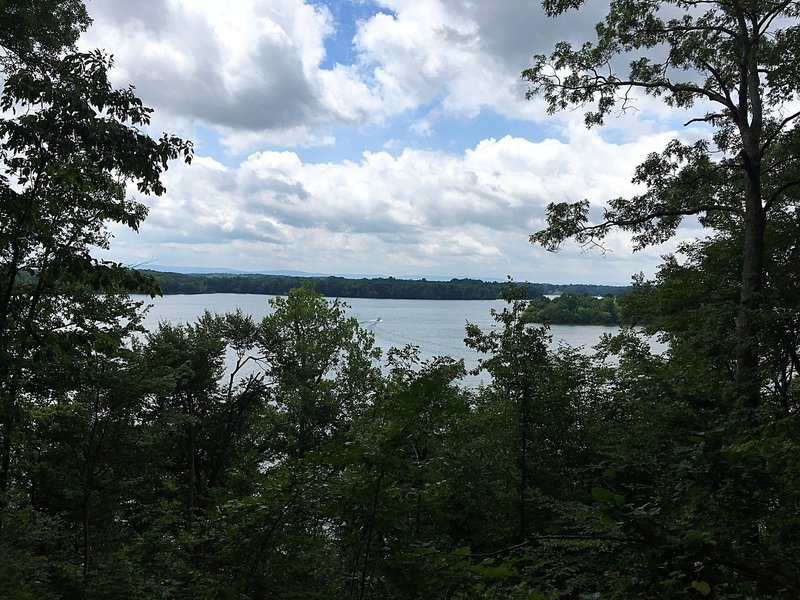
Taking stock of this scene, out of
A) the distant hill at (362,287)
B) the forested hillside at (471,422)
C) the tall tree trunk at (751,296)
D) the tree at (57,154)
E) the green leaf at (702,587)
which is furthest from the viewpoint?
the distant hill at (362,287)

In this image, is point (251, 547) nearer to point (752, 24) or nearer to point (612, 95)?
point (612, 95)

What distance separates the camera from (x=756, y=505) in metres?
2.51

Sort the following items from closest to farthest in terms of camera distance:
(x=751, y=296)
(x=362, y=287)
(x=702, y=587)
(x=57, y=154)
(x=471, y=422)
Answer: (x=702, y=587)
(x=57, y=154)
(x=751, y=296)
(x=471, y=422)
(x=362, y=287)

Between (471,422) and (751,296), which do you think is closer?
(751,296)

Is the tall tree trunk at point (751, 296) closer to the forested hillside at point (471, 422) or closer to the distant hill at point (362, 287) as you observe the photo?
the forested hillside at point (471, 422)

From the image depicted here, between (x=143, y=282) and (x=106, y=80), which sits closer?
(x=106, y=80)

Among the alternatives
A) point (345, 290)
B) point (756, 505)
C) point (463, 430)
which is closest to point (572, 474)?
point (463, 430)

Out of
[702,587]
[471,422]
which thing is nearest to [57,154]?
[702,587]

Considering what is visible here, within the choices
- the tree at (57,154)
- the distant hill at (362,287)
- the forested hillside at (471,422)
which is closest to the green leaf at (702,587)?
the forested hillside at (471,422)

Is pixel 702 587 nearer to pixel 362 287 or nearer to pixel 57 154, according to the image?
pixel 57 154

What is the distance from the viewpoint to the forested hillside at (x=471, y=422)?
113 inches

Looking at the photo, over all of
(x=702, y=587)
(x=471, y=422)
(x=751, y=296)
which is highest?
(x=751, y=296)

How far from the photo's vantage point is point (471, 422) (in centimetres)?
1159

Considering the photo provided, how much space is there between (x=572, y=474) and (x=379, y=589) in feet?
25.3
